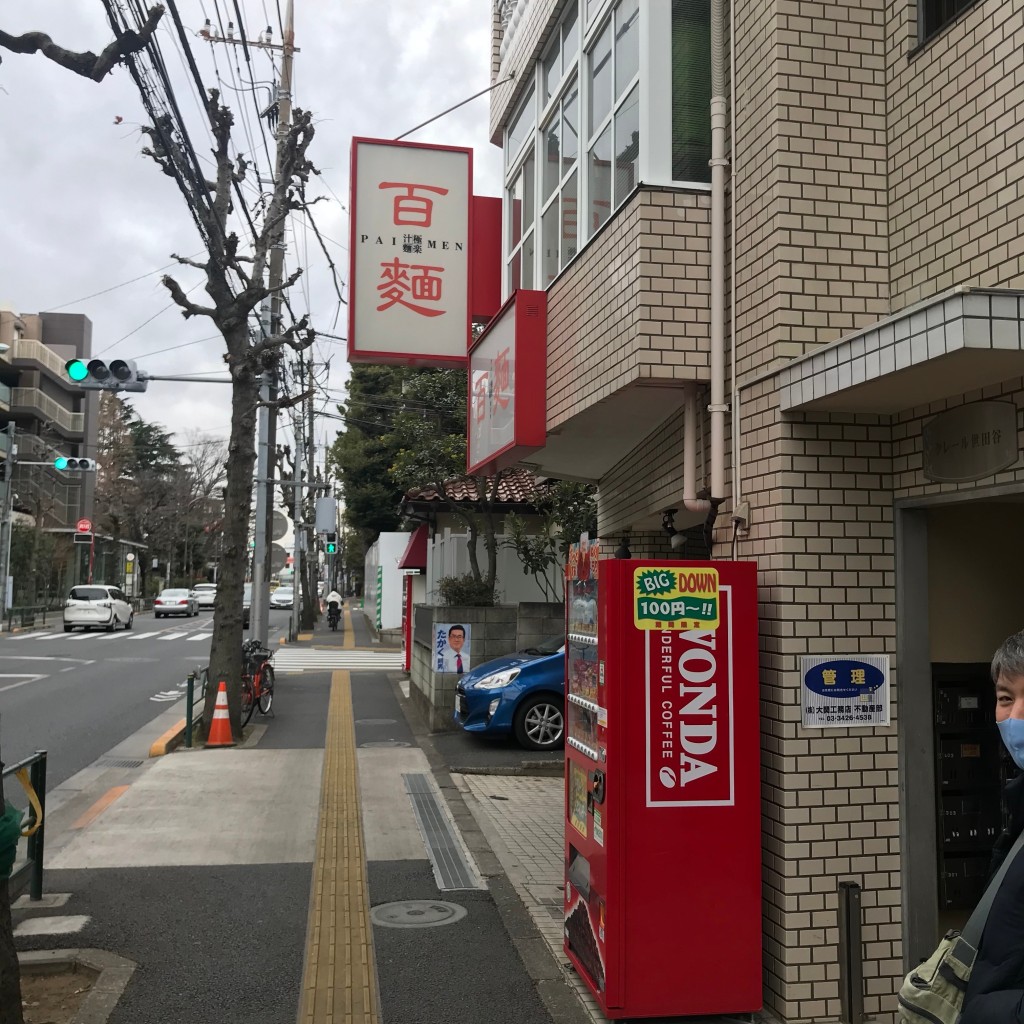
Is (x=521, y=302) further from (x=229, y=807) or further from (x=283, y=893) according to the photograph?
(x=229, y=807)

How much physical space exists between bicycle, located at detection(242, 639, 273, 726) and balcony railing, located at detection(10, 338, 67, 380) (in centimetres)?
4461

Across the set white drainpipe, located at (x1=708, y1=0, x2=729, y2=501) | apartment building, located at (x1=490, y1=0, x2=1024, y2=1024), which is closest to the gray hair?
apartment building, located at (x1=490, y1=0, x2=1024, y2=1024)

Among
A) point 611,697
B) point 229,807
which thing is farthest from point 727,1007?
point 229,807

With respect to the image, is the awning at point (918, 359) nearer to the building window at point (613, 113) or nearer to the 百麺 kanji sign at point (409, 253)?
the building window at point (613, 113)

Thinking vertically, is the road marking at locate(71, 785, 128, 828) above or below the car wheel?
below

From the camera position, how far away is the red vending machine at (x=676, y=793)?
4266 millimetres

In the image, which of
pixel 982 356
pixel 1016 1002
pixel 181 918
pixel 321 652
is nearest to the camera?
pixel 1016 1002

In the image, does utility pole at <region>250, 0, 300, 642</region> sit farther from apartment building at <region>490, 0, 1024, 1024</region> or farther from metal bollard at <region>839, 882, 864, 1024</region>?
metal bollard at <region>839, 882, 864, 1024</region>

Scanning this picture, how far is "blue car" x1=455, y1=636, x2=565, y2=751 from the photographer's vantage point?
38.4 feet

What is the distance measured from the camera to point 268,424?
1978 centimetres

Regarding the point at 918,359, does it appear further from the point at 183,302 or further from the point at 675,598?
the point at 183,302

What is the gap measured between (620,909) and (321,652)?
80.9ft

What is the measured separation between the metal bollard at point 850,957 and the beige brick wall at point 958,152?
2.60 meters

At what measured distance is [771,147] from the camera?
4.83m
